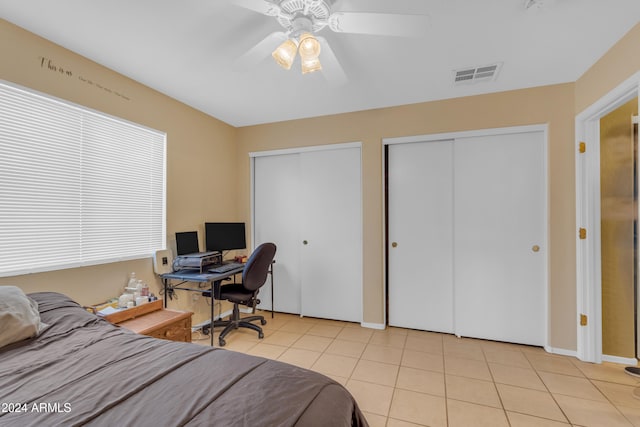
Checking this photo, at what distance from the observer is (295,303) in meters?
3.73

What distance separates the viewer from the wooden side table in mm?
2111

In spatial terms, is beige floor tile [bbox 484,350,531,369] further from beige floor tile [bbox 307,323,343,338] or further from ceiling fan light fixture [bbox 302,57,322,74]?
ceiling fan light fixture [bbox 302,57,322,74]

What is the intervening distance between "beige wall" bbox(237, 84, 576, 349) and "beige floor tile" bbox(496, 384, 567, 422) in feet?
2.94

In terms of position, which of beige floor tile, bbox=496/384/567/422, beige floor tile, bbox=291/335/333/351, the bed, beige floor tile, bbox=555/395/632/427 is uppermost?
the bed

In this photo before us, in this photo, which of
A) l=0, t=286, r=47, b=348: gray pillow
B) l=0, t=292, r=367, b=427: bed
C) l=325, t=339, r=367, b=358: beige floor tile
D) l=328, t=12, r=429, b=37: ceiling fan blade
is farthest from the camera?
l=325, t=339, r=367, b=358: beige floor tile

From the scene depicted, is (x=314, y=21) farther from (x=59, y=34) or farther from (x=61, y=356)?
(x=61, y=356)

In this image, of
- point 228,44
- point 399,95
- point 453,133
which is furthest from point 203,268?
point 453,133

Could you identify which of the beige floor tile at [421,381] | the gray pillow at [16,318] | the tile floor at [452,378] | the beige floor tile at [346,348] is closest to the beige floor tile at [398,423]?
the tile floor at [452,378]

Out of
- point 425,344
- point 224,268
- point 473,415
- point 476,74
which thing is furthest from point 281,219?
point 473,415

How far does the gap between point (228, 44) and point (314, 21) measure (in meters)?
0.78

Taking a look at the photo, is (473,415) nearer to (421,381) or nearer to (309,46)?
(421,381)

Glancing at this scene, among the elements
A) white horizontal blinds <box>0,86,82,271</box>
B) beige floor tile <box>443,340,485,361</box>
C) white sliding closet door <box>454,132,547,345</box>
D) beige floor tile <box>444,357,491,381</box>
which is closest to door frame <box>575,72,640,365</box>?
white sliding closet door <box>454,132,547,345</box>

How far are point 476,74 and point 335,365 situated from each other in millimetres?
2806

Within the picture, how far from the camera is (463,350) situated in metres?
2.74
